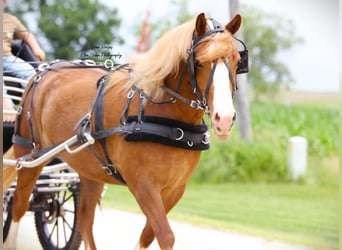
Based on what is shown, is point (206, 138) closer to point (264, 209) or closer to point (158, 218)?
point (158, 218)

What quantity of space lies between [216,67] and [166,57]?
32 centimetres

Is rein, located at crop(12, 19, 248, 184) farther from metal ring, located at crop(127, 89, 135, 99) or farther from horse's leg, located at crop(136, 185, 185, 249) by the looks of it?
horse's leg, located at crop(136, 185, 185, 249)

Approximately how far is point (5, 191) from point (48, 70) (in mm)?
829

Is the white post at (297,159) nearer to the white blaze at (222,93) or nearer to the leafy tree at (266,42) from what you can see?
the leafy tree at (266,42)

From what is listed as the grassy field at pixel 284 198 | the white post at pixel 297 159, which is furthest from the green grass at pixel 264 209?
the white post at pixel 297 159

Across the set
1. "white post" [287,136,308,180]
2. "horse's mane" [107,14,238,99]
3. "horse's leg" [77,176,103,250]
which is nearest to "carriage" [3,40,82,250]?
"horse's leg" [77,176,103,250]

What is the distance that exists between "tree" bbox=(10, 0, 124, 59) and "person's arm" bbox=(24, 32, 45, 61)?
89mm

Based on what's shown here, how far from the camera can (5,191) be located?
400cm

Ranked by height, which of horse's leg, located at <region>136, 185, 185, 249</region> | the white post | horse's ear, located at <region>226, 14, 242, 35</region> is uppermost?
horse's ear, located at <region>226, 14, 242, 35</region>

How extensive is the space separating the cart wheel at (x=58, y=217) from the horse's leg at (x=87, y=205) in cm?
38

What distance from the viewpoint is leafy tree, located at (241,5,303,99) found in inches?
324

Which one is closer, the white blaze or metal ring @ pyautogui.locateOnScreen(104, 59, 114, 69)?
the white blaze

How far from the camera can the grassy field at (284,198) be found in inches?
214

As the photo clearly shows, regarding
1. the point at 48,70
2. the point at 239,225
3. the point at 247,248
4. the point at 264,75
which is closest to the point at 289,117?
the point at 264,75
